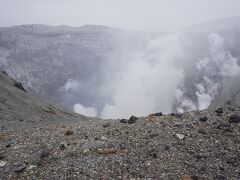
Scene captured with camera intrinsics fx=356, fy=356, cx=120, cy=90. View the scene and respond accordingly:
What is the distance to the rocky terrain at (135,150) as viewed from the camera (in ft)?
39.5

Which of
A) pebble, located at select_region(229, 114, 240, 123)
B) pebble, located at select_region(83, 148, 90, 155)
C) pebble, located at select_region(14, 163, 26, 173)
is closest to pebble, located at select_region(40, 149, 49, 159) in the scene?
pebble, located at select_region(14, 163, 26, 173)

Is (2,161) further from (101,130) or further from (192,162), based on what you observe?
(192,162)

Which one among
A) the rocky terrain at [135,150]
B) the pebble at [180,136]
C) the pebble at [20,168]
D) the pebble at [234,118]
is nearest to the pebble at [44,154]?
the rocky terrain at [135,150]

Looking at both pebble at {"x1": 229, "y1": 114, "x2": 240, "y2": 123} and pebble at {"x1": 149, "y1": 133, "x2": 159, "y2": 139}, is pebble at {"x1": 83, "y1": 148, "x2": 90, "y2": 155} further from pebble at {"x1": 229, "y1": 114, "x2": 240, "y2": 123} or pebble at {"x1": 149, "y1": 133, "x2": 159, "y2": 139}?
pebble at {"x1": 229, "y1": 114, "x2": 240, "y2": 123}

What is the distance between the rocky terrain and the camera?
39.5 ft

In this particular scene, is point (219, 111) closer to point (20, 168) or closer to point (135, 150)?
point (135, 150)

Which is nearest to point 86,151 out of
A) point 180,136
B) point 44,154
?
point 44,154

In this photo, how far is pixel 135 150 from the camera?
520 inches

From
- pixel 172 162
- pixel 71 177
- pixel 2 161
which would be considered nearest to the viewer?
pixel 71 177

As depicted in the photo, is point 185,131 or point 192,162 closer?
point 192,162

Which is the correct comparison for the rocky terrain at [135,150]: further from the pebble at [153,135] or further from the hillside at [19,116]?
the hillside at [19,116]

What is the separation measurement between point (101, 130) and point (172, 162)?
4235 mm

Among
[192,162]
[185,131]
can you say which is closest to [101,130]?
[185,131]

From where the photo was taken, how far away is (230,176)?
39.1 ft
